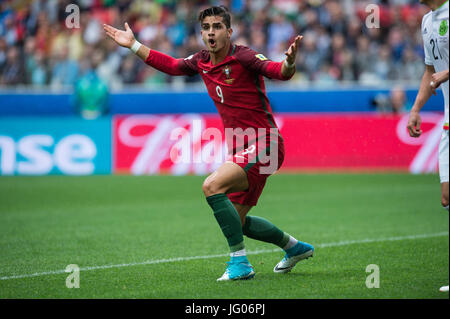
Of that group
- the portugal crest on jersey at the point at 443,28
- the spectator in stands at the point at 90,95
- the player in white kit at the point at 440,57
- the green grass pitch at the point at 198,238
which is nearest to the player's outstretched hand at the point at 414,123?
the player in white kit at the point at 440,57

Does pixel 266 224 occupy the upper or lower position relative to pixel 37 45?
lower

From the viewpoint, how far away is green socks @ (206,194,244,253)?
236 inches

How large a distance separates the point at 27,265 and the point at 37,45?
14.7 meters

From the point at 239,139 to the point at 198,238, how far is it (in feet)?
8.93

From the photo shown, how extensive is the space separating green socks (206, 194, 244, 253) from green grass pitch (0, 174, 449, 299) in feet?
1.19

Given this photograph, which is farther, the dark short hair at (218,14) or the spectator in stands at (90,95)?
the spectator in stands at (90,95)

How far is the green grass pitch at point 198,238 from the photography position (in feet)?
19.0

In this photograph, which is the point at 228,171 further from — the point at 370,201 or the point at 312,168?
the point at 312,168

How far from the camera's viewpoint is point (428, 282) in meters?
5.90

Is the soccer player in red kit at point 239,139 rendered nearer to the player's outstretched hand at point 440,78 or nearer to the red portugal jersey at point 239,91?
the red portugal jersey at point 239,91

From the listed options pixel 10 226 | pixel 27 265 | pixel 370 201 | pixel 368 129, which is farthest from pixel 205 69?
pixel 368 129

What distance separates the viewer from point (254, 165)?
20.2 feet

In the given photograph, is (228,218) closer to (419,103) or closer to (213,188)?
(213,188)

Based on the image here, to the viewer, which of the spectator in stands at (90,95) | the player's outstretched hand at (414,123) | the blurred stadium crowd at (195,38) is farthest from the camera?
the blurred stadium crowd at (195,38)
